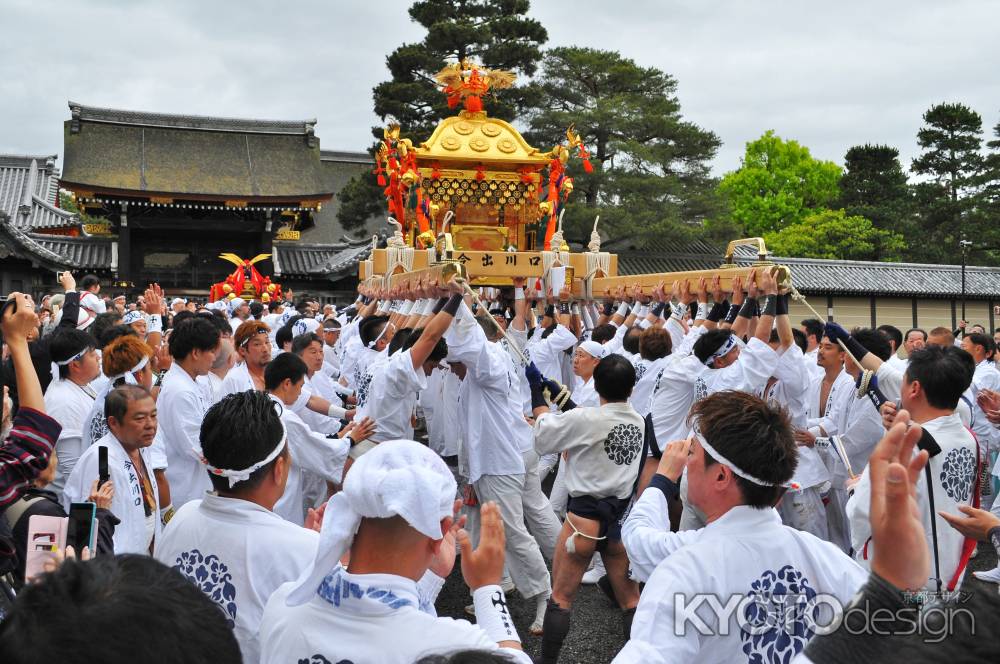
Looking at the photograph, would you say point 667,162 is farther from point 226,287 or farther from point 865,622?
point 865,622

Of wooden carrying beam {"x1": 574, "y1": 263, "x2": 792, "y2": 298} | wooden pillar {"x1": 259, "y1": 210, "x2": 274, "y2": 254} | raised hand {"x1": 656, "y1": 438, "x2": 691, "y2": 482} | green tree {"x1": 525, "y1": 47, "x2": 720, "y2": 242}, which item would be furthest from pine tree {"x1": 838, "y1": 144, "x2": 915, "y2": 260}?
raised hand {"x1": 656, "y1": 438, "x2": 691, "y2": 482}

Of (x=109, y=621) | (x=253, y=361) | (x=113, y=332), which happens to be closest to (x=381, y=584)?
(x=109, y=621)

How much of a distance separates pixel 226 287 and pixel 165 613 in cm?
1704

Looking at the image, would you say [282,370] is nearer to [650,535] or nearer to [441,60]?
[650,535]

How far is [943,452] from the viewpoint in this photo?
3.25m

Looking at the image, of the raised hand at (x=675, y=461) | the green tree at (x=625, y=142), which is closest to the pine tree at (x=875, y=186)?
the green tree at (x=625, y=142)

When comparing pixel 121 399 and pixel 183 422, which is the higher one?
pixel 121 399

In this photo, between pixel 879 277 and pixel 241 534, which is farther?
pixel 879 277

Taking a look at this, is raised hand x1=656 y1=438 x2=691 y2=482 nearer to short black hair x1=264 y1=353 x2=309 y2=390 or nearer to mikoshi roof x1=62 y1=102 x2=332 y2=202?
Answer: short black hair x1=264 y1=353 x2=309 y2=390

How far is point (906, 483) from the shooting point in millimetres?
1582

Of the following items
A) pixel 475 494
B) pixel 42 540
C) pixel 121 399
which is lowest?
pixel 475 494

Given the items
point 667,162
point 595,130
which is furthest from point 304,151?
point 667,162

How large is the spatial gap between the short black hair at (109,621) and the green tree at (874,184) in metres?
38.1

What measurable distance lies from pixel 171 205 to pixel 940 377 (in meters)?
22.8
